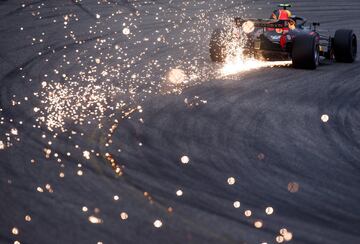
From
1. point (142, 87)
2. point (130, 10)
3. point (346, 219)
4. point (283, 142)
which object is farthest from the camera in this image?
point (130, 10)

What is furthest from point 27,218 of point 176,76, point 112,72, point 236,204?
point 112,72

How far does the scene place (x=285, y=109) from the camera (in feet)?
27.0

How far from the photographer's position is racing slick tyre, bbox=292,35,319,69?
36.0 ft

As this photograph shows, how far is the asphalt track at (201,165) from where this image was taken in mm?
4770

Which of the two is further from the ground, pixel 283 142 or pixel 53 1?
pixel 283 142

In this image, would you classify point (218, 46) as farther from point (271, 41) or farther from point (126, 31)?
point (126, 31)

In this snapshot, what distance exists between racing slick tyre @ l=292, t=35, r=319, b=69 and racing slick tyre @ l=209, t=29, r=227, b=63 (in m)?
1.09

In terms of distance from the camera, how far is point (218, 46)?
37.9ft

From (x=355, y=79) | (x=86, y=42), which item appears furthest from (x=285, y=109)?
(x=86, y=42)

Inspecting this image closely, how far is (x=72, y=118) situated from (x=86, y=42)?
5947 mm

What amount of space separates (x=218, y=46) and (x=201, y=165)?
5.65 meters

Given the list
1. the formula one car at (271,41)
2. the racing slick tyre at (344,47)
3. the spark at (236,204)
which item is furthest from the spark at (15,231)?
the racing slick tyre at (344,47)

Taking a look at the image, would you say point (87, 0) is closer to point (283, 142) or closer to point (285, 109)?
point (285, 109)

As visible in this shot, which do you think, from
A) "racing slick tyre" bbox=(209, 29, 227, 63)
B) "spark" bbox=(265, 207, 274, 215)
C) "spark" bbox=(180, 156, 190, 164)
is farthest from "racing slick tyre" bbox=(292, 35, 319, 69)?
"spark" bbox=(265, 207, 274, 215)
